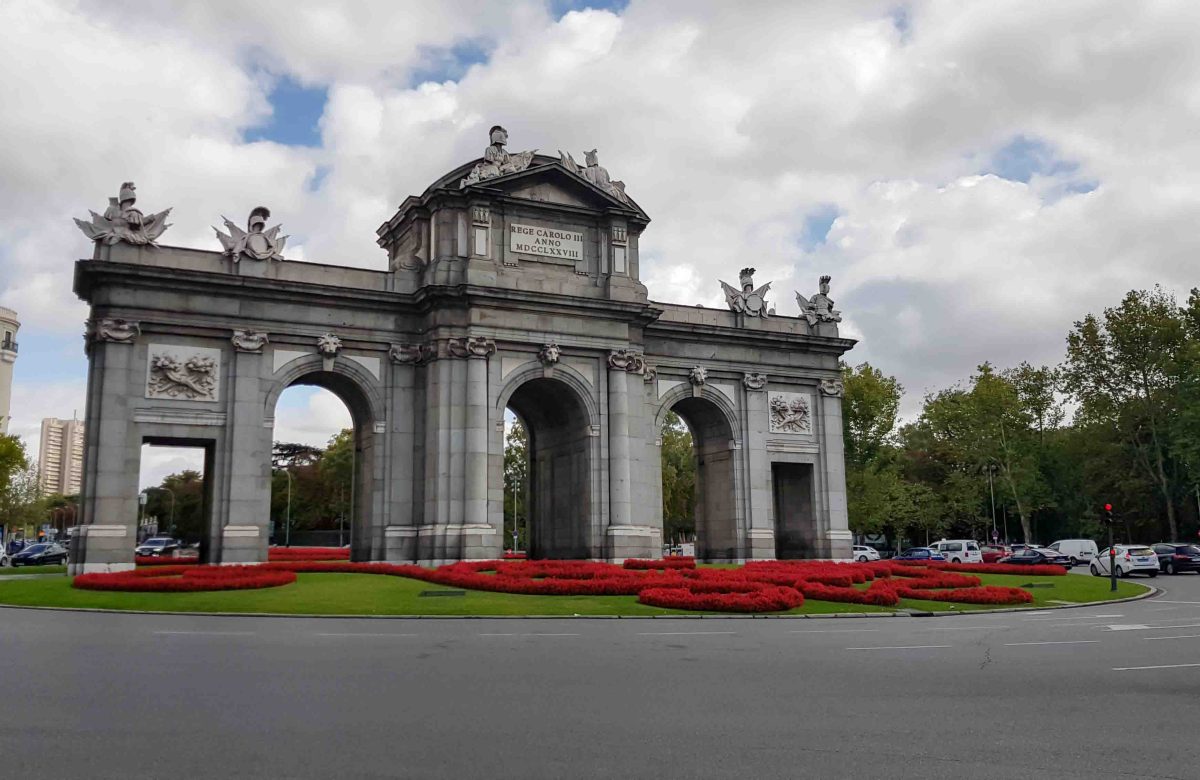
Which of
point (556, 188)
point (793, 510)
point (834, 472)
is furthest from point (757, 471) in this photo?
point (556, 188)

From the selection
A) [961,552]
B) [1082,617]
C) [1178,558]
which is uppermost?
[961,552]

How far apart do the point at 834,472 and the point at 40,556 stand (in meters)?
47.9

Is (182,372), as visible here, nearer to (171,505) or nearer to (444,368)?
(444,368)

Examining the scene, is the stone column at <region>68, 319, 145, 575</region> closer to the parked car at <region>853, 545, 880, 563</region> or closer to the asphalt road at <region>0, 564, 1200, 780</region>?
the asphalt road at <region>0, 564, 1200, 780</region>

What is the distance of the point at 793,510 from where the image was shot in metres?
53.5

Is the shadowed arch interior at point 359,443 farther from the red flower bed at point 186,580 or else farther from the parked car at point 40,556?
the parked car at point 40,556

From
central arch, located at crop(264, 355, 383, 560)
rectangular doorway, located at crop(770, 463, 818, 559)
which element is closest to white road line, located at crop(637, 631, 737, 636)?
central arch, located at crop(264, 355, 383, 560)

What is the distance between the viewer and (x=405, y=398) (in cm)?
4353

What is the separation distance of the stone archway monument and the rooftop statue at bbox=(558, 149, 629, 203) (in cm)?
10

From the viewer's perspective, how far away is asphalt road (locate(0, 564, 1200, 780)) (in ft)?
29.0

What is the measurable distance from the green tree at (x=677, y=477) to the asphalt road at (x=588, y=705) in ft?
239

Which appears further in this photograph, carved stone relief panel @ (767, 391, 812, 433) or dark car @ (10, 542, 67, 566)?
dark car @ (10, 542, 67, 566)

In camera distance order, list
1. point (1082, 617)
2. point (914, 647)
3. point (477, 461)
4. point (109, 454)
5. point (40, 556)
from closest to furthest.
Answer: point (914, 647) → point (1082, 617) → point (109, 454) → point (477, 461) → point (40, 556)

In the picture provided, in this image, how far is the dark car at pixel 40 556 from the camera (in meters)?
60.5
